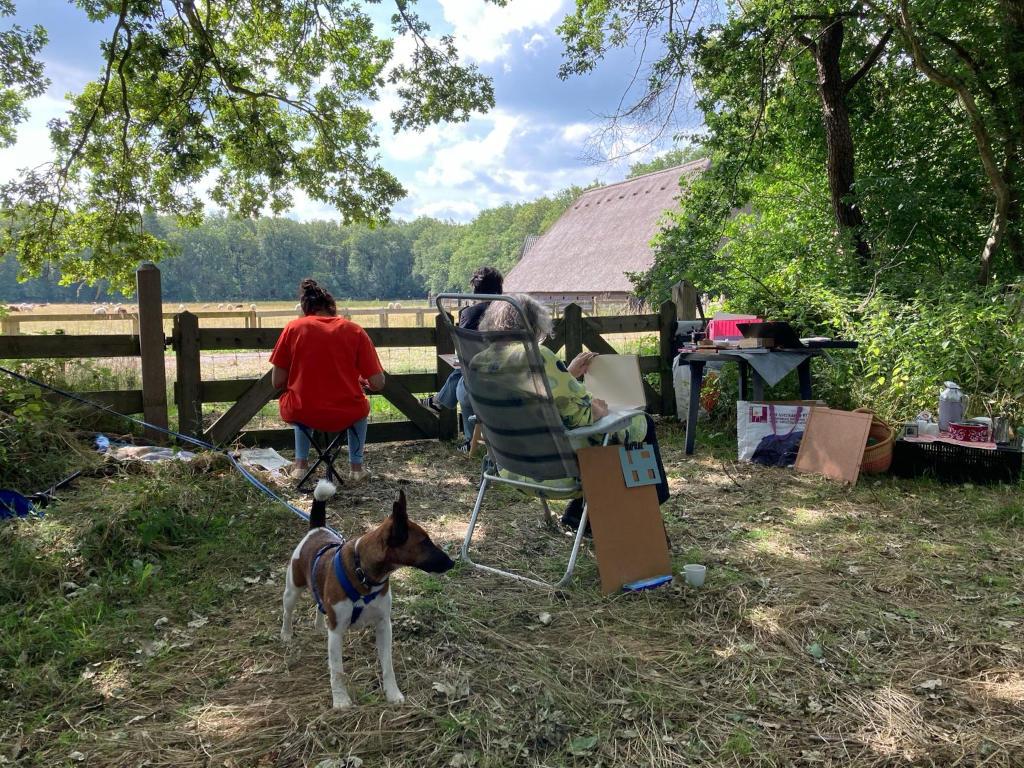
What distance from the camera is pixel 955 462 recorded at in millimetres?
5074

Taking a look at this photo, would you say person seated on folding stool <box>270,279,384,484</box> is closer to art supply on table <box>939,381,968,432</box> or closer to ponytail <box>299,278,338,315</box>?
ponytail <box>299,278,338,315</box>

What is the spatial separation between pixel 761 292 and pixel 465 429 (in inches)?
155

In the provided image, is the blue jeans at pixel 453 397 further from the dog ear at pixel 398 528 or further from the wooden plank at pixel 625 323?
the dog ear at pixel 398 528

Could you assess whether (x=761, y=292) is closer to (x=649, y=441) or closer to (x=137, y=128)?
(x=649, y=441)

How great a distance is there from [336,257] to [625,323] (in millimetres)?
82834

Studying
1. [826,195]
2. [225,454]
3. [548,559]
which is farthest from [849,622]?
[826,195]

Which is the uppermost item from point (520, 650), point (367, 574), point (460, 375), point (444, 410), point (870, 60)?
point (870, 60)

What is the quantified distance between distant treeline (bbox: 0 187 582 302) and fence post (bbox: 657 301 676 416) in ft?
206

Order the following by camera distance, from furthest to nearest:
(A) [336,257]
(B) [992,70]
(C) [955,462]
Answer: (A) [336,257]
(B) [992,70]
(C) [955,462]

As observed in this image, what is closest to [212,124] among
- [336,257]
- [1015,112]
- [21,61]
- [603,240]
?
[21,61]

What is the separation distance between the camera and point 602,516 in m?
3.34

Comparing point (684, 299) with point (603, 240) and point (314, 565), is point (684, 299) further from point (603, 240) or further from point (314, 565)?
point (603, 240)

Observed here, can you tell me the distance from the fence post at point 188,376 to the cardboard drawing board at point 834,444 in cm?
503

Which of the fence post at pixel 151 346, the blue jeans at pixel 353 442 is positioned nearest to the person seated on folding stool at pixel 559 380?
the blue jeans at pixel 353 442
